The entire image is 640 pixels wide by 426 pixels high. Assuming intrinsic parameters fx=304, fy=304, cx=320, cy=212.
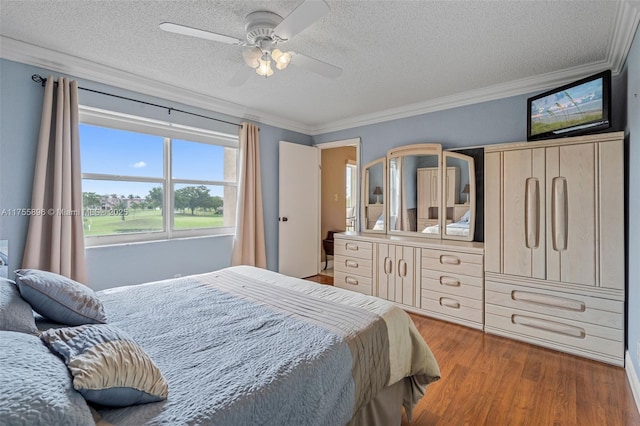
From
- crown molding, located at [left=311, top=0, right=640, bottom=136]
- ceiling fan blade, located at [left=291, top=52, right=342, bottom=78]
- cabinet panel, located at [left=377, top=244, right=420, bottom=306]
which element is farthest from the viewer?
→ cabinet panel, located at [left=377, top=244, right=420, bottom=306]

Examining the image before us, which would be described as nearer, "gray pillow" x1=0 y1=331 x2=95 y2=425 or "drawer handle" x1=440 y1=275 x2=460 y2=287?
"gray pillow" x1=0 y1=331 x2=95 y2=425

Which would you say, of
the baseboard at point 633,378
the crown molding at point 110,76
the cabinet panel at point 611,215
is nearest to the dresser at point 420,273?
the cabinet panel at point 611,215

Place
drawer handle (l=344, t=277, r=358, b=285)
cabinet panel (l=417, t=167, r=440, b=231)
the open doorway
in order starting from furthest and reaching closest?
the open doorway < drawer handle (l=344, t=277, r=358, b=285) < cabinet panel (l=417, t=167, r=440, b=231)

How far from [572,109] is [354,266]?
261cm

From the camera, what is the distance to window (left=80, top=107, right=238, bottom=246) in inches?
116

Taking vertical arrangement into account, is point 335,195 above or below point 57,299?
above

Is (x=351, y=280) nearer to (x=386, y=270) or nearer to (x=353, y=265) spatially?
(x=353, y=265)

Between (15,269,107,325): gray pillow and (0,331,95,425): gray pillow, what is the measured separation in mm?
478

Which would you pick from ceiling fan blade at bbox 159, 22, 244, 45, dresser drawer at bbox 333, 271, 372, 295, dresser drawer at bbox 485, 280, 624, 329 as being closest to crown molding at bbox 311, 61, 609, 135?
dresser drawer at bbox 485, 280, 624, 329

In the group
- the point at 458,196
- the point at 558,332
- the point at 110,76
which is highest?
the point at 110,76

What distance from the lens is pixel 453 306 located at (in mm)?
3041

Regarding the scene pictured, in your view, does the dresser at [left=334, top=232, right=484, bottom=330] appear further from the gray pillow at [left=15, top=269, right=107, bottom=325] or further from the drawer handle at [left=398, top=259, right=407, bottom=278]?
the gray pillow at [left=15, top=269, right=107, bottom=325]

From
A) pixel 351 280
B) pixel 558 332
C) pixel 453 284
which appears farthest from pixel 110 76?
pixel 558 332

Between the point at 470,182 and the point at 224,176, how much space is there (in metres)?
2.99
